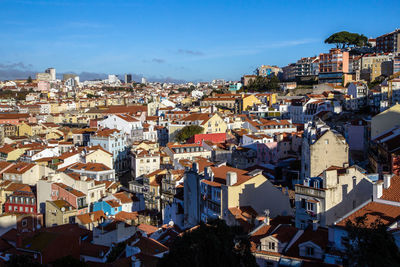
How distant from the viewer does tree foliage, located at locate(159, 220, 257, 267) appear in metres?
14.3

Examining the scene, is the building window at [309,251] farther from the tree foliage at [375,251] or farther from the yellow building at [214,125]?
the yellow building at [214,125]

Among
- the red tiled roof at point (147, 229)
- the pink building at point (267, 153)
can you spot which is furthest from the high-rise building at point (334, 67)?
the red tiled roof at point (147, 229)

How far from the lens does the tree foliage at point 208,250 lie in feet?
47.0

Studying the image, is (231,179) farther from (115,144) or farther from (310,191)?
(115,144)

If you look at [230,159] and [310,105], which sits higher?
[310,105]

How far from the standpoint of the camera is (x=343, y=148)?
28.2 m

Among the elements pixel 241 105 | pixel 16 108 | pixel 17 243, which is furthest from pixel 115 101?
pixel 17 243

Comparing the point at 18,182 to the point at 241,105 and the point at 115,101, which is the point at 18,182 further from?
the point at 115,101

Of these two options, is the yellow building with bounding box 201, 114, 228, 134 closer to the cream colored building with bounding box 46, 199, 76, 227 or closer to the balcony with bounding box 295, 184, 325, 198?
the cream colored building with bounding box 46, 199, 76, 227

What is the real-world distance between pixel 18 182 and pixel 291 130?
3218 centimetres

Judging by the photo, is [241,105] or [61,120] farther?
[61,120]

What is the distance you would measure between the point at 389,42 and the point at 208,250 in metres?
93.1

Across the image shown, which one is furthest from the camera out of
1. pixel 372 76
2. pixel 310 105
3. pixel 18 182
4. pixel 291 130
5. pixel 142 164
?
pixel 372 76

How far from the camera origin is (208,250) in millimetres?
14586
